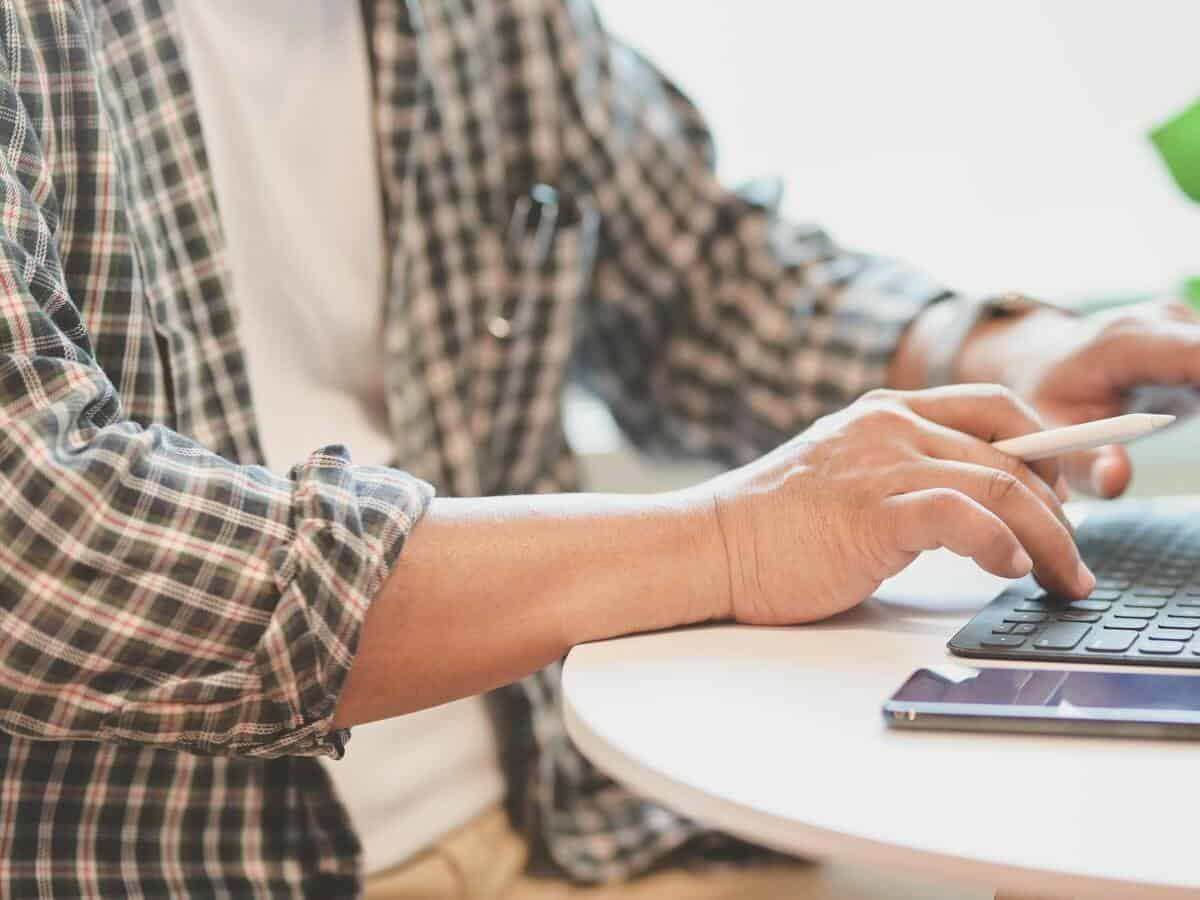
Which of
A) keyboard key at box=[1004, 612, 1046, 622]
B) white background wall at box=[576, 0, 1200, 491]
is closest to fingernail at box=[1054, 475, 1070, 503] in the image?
keyboard key at box=[1004, 612, 1046, 622]

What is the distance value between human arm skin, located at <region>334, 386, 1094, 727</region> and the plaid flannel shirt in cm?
3

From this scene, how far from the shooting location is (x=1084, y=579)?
642 millimetres

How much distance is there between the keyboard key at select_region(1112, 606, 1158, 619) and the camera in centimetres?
61

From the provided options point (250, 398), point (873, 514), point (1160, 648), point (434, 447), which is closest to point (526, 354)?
point (434, 447)

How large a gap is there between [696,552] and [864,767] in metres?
0.17

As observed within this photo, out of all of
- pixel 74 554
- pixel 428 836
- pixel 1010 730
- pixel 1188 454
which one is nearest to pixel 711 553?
pixel 1010 730

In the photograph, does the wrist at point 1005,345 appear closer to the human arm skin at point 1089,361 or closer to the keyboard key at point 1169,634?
the human arm skin at point 1089,361

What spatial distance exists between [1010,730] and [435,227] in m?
0.66

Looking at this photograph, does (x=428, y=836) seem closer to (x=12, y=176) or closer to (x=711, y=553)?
(x=711, y=553)

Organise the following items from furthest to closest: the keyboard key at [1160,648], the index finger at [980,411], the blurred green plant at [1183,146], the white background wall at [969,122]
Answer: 1. the white background wall at [969,122]
2. the blurred green plant at [1183,146]
3. the index finger at [980,411]
4. the keyboard key at [1160,648]

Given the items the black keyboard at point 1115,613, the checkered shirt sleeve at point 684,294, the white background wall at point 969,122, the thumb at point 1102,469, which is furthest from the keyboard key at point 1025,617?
the white background wall at point 969,122

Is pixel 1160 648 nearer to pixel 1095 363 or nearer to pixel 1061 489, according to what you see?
pixel 1061 489

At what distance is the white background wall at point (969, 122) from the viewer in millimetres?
1407

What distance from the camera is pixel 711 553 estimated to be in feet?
2.10
